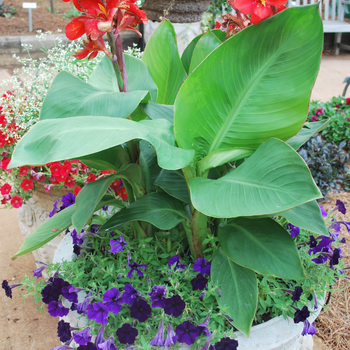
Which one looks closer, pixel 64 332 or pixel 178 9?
pixel 64 332

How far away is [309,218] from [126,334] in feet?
1.62

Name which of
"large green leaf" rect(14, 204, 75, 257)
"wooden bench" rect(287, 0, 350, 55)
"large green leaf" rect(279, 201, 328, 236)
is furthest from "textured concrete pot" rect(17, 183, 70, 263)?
"wooden bench" rect(287, 0, 350, 55)

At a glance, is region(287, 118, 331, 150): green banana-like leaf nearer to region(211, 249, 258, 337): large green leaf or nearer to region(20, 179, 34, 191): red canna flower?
region(211, 249, 258, 337): large green leaf

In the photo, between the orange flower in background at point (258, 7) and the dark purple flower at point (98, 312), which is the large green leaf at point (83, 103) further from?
the dark purple flower at point (98, 312)

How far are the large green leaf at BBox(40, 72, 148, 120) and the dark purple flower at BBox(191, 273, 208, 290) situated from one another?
43 cm

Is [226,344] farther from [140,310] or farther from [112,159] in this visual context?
[112,159]

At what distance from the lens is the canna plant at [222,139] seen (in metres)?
0.66

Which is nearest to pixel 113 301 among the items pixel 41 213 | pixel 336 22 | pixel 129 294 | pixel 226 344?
pixel 129 294

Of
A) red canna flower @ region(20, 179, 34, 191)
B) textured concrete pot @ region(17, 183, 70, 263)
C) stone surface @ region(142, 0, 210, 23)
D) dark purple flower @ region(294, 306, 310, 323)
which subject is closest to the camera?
dark purple flower @ region(294, 306, 310, 323)

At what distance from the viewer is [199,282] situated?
0.89m

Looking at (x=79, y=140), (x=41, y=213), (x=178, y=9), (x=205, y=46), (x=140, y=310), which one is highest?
(x=178, y=9)

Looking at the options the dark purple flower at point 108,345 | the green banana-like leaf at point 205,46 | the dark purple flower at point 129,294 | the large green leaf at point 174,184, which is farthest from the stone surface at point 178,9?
the dark purple flower at point 108,345

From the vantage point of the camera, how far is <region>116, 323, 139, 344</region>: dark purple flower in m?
0.78

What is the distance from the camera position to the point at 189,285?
0.95 m
